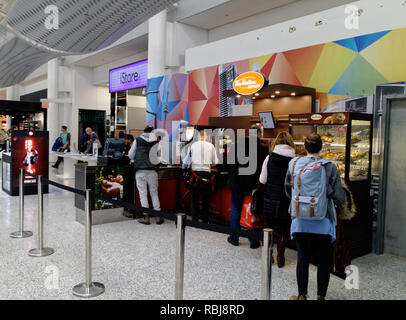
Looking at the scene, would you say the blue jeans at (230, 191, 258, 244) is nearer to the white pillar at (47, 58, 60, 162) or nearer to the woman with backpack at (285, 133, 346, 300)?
the woman with backpack at (285, 133, 346, 300)

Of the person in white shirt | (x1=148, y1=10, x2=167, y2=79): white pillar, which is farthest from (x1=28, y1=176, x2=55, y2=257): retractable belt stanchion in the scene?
(x1=148, y1=10, x2=167, y2=79): white pillar

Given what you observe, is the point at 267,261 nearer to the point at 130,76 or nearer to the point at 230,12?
the point at 230,12

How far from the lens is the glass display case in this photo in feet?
15.0

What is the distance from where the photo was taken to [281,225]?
4176 mm

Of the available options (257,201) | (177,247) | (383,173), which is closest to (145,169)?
(257,201)

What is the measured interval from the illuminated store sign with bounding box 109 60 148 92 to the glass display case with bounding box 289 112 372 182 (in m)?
8.21

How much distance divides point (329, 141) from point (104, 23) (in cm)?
420

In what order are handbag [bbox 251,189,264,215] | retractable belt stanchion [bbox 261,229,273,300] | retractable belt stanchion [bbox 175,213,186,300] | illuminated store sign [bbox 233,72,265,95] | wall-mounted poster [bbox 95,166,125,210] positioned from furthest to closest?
illuminated store sign [bbox 233,72,265,95]
wall-mounted poster [bbox 95,166,125,210]
handbag [bbox 251,189,264,215]
retractable belt stanchion [bbox 175,213,186,300]
retractable belt stanchion [bbox 261,229,273,300]

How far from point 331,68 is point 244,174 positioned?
2650 mm

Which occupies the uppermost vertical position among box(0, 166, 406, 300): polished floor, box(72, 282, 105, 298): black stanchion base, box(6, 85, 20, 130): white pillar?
box(6, 85, 20, 130): white pillar

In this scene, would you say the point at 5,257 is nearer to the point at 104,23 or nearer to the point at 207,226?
the point at 207,226

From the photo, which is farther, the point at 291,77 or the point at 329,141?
the point at 291,77

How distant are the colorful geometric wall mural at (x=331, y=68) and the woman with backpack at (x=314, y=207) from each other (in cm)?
294
